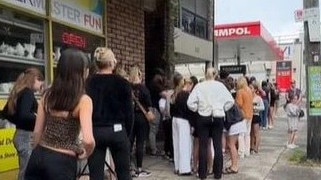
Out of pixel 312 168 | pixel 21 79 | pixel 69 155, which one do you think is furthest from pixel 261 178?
pixel 69 155

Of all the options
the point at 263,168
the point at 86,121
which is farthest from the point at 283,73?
the point at 86,121

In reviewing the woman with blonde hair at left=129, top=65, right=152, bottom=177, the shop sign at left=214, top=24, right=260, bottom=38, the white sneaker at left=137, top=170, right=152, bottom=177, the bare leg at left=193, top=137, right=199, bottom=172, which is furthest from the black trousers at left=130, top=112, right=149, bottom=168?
the shop sign at left=214, top=24, right=260, bottom=38

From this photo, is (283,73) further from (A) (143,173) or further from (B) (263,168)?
(A) (143,173)

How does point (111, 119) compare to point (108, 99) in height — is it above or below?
below

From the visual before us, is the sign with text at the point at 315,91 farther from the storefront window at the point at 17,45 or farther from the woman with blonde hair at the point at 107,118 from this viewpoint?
the woman with blonde hair at the point at 107,118

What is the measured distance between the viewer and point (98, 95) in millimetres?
5324

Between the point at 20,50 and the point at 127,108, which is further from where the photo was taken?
the point at 20,50

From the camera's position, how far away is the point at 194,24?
1558cm

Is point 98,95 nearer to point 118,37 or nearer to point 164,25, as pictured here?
point 118,37

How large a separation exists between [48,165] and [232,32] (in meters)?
19.1

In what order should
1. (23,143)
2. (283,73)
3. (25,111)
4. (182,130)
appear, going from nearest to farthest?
1. (25,111)
2. (23,143)
3. (182,130)
4. (283,73)

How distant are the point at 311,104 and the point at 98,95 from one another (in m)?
6.18

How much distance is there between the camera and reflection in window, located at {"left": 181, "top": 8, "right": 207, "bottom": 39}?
1459 cm

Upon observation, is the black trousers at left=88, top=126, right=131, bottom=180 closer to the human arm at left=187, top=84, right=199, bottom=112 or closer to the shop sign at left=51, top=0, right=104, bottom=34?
the human arm at left=187, top=84, right=199, bottom=112
